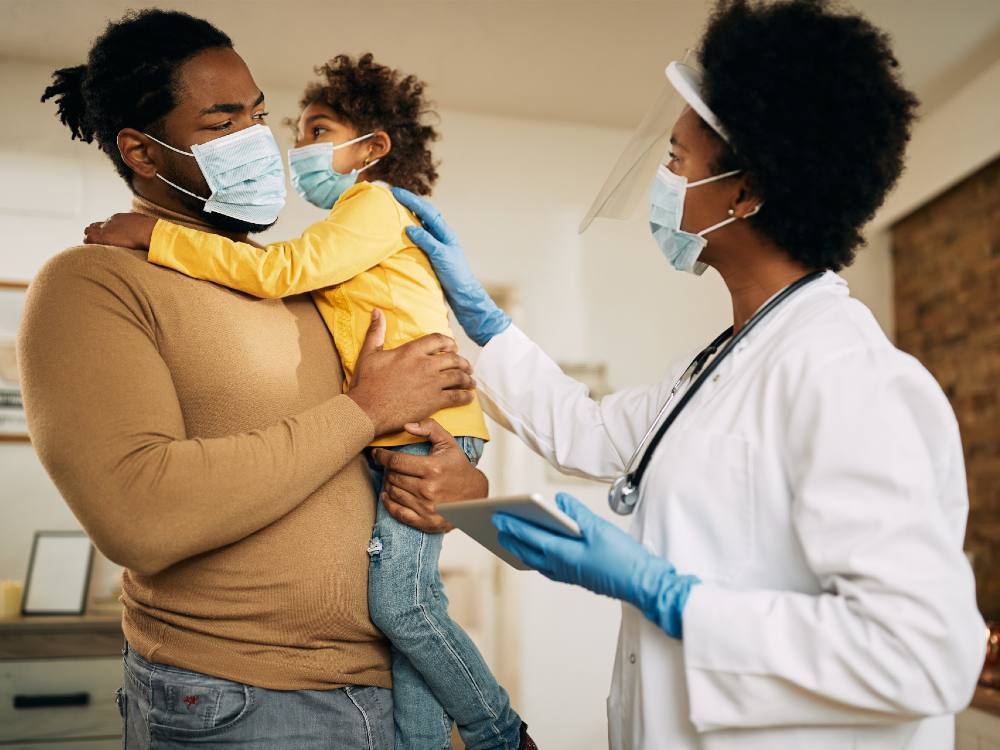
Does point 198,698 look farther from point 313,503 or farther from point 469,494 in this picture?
point 469,494

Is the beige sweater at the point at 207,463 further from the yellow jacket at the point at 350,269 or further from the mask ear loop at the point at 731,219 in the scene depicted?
the mask ear loop at the point at 731,219

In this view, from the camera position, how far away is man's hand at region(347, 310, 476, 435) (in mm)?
1171

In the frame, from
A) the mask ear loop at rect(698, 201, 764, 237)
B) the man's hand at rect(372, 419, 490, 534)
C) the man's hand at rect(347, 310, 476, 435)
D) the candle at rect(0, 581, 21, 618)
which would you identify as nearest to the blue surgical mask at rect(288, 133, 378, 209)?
the man's hand at rect(347, 310, 476, 435)

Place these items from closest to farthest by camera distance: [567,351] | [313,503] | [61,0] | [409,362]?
1. [313,503]
2. [409,362]
3. [61,0]
4. [567,351]

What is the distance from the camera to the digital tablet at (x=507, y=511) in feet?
3.17

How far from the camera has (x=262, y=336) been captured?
45.6 inches

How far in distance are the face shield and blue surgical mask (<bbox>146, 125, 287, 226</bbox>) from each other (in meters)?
0.54

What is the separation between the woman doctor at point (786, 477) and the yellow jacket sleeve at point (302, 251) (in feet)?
1.03

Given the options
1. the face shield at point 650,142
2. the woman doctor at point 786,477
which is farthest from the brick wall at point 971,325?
the woman doctor at point 786,477

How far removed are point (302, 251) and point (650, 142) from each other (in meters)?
0.56

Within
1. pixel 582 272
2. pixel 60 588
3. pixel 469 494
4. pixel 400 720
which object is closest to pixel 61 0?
pixel 60 588

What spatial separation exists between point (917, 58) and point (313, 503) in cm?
301

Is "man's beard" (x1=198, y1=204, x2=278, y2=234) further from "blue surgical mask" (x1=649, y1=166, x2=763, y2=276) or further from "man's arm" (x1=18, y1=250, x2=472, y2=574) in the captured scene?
"blue surgical mask" (x1=649, y1=166, x2=763, y2=276)

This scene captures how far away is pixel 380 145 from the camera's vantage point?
5.45 feet
